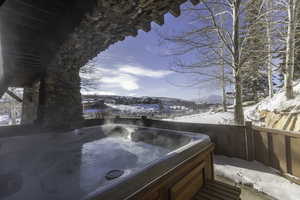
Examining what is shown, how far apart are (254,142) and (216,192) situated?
1537 mm

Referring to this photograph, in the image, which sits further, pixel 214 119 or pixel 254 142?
pixel 214 119

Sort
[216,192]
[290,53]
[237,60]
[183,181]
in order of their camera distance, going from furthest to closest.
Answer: [290,53] < [237,60] < [216,192] < [183,181]

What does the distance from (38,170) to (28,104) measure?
3159 mm

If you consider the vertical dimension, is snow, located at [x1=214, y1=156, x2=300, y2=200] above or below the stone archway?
below

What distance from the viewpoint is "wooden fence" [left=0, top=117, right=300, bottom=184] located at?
2.29 m

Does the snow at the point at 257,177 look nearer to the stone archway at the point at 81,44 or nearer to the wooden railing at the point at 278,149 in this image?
the wooden railing at the point at 278,149

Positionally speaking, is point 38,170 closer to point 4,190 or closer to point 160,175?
point 4,190

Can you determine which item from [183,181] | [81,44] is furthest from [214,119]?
[81,44]

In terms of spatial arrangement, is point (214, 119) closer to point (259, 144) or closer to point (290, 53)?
point (290, 53)

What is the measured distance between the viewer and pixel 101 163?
9.22 ft

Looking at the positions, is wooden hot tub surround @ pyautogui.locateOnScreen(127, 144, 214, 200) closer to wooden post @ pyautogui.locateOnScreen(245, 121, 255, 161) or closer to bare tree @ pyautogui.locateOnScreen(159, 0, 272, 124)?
wooden post @ pyautogui.locateOnScreen(245, 121, 255, 161)

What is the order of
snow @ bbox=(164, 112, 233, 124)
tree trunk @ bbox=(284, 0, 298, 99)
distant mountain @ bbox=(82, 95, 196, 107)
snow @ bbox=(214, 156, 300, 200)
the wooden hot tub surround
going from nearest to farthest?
the wooden hot tub surround
snow @ bbox=(214, 156, 300, 200)
tree trunk @ bbox=(284, 0, 298, 99)
snow @ bbox=(164, 112, 233, 124)
distant mountain @ bbox=(82, 95, 196, 107)

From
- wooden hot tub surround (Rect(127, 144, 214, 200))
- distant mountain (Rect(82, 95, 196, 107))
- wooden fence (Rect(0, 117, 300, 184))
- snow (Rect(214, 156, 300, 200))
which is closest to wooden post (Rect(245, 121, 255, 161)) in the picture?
wooden fence (Rect(0, 117, 300, 184))

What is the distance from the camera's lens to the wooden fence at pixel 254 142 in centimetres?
229
